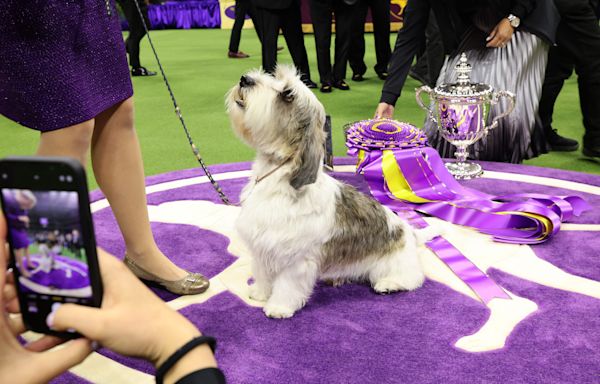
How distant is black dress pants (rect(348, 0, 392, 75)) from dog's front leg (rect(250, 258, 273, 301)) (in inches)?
194

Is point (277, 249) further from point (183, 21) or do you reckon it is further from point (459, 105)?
point (183, 21)

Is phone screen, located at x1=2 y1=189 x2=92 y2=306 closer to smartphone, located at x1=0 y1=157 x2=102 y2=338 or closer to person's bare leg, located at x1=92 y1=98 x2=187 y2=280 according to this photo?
smartphone, located at x1=0 y1=157 x2=102 y2=338

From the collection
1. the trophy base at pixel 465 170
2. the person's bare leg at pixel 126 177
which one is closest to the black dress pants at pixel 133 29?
the trophy base at pixel 465 170

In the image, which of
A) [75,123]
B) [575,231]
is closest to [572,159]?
[575,231]

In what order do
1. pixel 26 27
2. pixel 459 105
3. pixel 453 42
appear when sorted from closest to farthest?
1. pixel 26 27
2. pixel 459 105
3. pixel 453 42

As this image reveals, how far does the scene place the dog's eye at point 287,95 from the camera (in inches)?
78.4

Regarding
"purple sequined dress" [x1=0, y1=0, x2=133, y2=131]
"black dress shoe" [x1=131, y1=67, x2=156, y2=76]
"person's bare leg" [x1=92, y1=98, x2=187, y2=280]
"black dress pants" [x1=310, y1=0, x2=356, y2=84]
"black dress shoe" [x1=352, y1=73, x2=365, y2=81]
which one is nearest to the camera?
"purple sequined dress" [x1=0, y1=0, x2=133, y2=131]

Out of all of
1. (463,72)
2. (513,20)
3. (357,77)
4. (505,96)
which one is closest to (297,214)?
(463,72)

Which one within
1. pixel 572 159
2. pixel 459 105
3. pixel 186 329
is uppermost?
pixel 186 329

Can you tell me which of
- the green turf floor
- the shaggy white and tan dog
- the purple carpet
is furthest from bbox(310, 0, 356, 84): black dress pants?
the shaggy white and tan dog

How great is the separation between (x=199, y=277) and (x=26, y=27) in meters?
1.16

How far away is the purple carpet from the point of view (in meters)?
1.83

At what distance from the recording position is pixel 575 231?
2.86 metres

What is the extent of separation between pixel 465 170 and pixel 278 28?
3.36 m
